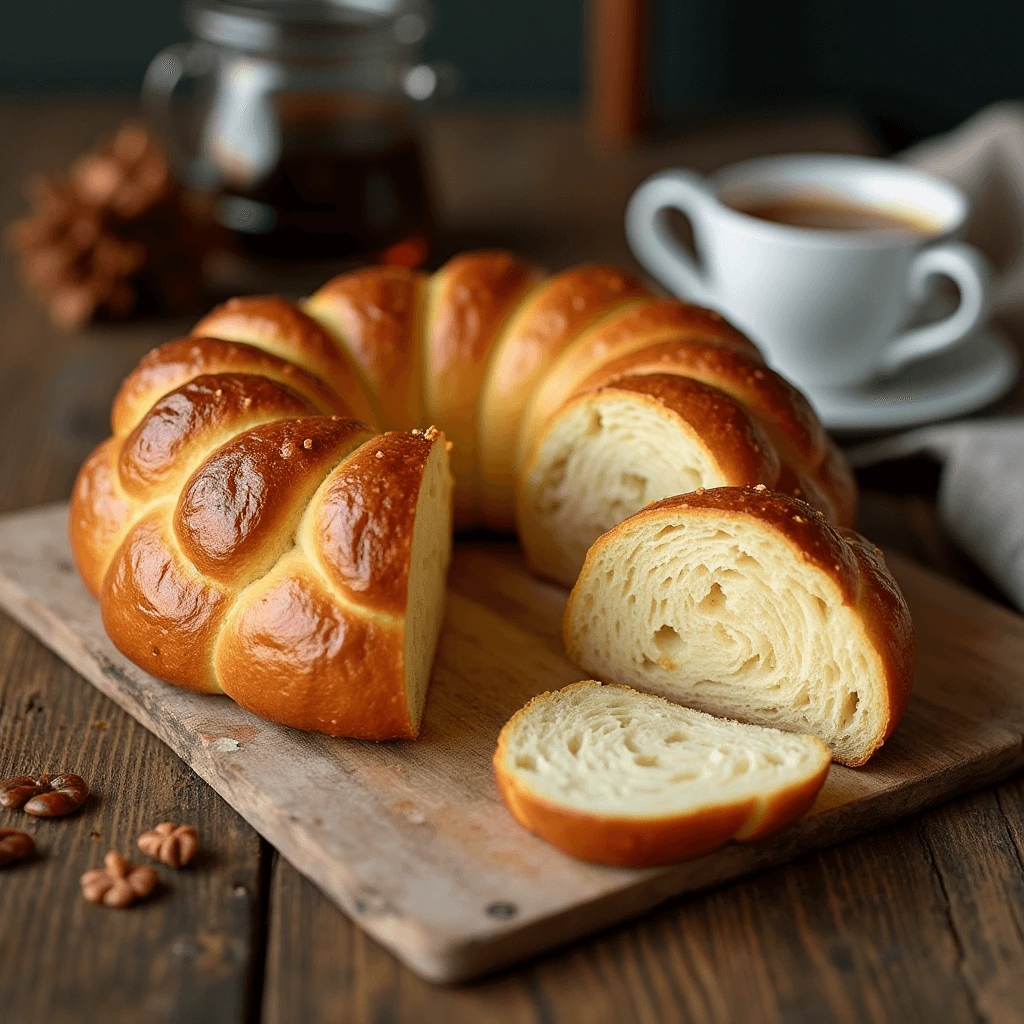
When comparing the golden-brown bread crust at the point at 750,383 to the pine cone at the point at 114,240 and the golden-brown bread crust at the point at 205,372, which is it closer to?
the golden-brown bread crust at the point at 205,372

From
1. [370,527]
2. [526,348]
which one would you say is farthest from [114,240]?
[370,527]

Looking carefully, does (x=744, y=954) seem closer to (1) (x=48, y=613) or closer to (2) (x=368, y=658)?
(2) (x=368, y=658)

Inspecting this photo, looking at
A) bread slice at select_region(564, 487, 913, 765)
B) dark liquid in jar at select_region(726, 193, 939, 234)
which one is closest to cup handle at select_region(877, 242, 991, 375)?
dark liquid in jar at select_region(726, 193, 939, 234)

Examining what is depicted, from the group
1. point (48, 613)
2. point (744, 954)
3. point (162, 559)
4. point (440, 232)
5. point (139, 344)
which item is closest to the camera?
point (744, 954)

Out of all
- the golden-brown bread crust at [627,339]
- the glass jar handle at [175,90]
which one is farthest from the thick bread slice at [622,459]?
the glass jar handle at [175,90]

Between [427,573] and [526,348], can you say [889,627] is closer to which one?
[427,573]

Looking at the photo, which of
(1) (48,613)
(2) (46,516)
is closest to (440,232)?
(2) (46,516)
